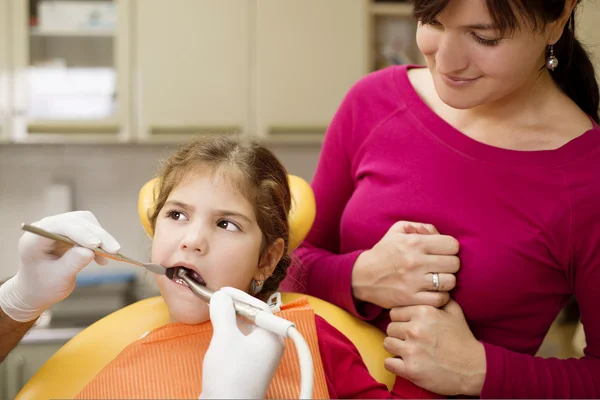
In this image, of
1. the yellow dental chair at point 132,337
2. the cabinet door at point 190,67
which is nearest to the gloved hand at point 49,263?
the yellow dental chair at point 132,337

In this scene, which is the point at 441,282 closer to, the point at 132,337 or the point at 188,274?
the point at 188,274

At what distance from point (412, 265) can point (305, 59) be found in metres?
1.78

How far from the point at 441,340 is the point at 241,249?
356 millimetres

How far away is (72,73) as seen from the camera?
2770mm

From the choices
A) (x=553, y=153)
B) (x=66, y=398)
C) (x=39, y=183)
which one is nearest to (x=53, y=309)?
(x=39, y=183)

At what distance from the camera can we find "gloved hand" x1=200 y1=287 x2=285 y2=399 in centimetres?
81

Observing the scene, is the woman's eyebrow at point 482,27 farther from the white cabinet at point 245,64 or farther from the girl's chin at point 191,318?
the white cabinet at point 245,64

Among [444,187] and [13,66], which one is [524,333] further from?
[13,66]

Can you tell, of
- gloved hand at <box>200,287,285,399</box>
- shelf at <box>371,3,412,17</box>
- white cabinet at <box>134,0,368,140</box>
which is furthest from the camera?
shelf at <box>371,3,412,17</box>

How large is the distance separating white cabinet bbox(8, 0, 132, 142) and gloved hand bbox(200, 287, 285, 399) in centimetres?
201

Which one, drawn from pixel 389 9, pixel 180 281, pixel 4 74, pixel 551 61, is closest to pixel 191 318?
pixel 180 281

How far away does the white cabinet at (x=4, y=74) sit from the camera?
2.62 meters

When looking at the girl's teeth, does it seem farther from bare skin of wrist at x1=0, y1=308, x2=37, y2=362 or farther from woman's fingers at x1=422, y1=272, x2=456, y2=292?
woman's fingers at x1=422, y1=272, x2=456, y2=292

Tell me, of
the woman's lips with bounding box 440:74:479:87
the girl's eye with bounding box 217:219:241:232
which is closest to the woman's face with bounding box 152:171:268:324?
the girl's eye with bounding box 217:219:241:232
